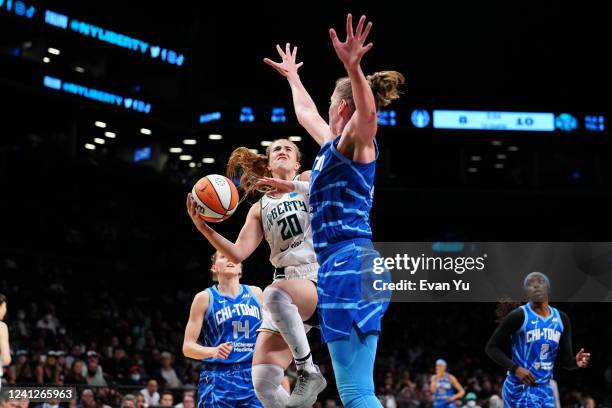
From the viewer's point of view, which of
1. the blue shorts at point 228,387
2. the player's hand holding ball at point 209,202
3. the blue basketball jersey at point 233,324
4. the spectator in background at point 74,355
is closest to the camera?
the player's hand holding ball at point 209,202

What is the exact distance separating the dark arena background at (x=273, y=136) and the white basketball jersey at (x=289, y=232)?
45.5 feet

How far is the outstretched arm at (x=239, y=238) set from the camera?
4.99 metres

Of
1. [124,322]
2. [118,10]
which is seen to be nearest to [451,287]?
[124,322]

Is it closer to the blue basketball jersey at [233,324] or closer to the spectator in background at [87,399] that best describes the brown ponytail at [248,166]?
the blue basketball jersey at [233,324]

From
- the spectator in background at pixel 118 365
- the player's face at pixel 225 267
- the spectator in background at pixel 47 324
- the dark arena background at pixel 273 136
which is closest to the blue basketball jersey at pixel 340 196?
the player's face at pixel 225 267

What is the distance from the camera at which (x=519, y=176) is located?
28.3m

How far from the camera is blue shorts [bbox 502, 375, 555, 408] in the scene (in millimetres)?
6988

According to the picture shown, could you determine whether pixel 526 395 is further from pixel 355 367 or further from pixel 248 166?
pixel 355 367

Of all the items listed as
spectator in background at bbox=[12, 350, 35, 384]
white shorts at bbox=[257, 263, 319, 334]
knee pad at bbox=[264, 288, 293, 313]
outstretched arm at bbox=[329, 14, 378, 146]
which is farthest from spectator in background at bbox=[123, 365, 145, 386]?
outstretched arm at bbox=[329, 14, 378, 146]

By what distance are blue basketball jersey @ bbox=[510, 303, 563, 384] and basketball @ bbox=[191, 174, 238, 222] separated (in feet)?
10.4

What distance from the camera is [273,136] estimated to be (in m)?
25.1

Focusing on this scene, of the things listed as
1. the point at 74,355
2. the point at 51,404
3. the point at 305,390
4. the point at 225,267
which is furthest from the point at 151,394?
the point at 305,390

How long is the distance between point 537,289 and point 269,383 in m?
2.94

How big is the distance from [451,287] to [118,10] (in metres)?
15.5
